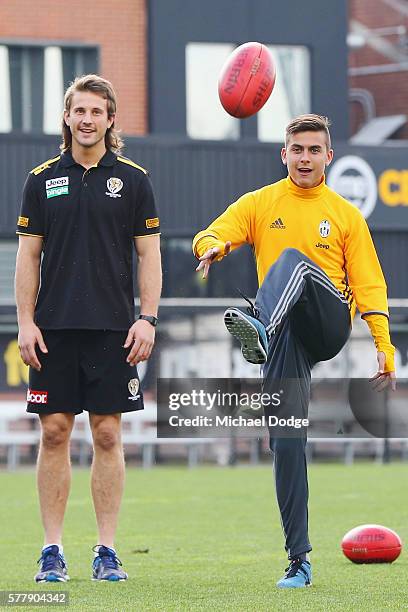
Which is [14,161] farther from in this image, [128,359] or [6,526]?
[128,359]

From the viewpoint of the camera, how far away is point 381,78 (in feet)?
118

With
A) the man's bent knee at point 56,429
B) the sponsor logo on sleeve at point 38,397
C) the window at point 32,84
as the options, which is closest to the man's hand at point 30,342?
the sponsor logo on sleeve at point 38,397

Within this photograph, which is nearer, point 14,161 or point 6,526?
point 6,526

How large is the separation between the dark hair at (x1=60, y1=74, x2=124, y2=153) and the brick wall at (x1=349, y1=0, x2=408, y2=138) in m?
27.8

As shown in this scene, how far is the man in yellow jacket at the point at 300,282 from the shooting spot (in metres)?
7.19

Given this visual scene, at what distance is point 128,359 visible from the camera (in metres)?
7.55

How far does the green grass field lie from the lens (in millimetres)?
6961

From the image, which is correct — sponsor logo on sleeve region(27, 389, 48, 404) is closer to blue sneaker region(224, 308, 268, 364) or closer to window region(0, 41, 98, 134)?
blue sneaker region(224, 308, 268, 364)

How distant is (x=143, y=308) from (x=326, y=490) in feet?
28.8

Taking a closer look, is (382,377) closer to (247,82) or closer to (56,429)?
(56,429)

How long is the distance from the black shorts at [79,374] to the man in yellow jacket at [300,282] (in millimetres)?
666

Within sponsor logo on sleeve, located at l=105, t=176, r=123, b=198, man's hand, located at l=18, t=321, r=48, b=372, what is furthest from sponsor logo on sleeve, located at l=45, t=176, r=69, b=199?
man's hand, located at l=18, t=321, r=48, b=372

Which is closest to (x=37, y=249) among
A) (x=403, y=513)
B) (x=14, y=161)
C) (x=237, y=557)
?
(x=237, y=557)

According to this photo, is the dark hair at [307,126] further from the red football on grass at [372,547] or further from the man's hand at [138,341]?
the red football on grass at [372,547]
